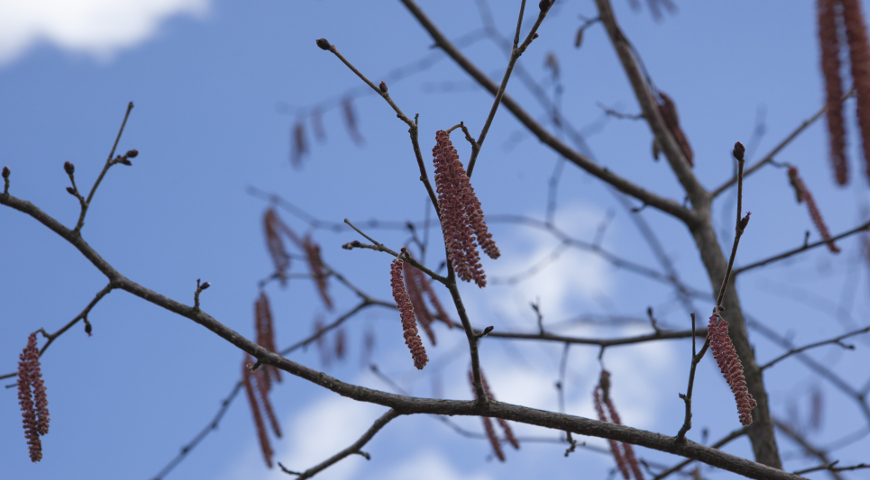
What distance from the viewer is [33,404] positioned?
236 cm

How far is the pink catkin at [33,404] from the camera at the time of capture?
2.34 m

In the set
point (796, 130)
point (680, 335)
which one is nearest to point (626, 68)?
point (796, 130)

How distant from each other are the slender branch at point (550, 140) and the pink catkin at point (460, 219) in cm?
305

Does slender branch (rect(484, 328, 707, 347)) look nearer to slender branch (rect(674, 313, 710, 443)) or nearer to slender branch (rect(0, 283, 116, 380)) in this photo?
slender branch (rect(674, 313, 710, 443))

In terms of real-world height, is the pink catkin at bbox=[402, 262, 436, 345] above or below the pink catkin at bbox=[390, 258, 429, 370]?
above

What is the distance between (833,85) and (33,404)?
8.66ft

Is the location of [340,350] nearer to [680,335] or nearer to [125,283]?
[680,335]

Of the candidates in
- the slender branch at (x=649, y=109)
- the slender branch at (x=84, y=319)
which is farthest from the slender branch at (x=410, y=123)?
the slender branch at (x=649, y=109)

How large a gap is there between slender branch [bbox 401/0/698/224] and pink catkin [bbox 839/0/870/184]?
3.00m

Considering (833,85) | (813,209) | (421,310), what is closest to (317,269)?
(421,310)

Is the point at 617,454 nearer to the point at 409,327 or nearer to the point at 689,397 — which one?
the point at 689,397

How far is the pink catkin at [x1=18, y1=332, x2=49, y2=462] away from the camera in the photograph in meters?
2.34

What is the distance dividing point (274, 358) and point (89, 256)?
79cm

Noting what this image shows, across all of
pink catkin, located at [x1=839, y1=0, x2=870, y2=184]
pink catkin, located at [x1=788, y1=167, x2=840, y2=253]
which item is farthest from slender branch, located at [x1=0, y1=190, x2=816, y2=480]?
pink catkin, located at [x1=788, y1=167, x2=840, y2=253]
